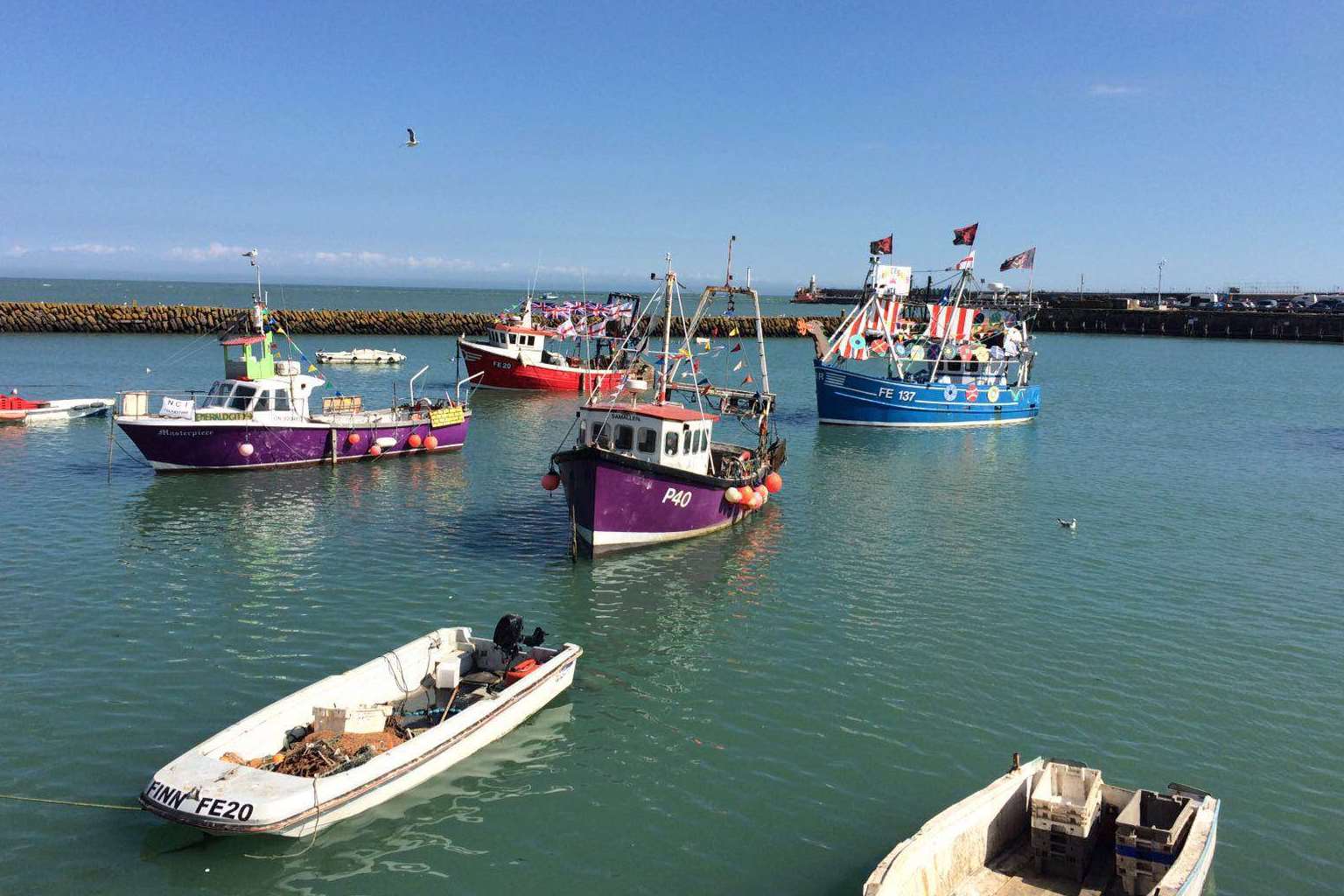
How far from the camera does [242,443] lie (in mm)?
35906

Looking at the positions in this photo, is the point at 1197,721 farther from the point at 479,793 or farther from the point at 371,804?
the point at 371,804

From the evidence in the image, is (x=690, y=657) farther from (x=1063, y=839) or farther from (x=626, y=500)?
(x=1063, y=839)

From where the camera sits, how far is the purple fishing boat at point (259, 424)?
35.0 metres

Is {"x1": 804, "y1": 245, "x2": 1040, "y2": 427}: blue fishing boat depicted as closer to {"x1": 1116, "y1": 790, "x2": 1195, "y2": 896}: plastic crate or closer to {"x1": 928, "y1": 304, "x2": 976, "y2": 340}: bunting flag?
{"x1": 928, "y1": 304, "x2": 976, "y2": 340}: bunting flag

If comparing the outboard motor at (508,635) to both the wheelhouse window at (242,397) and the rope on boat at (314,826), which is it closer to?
the rope on boat at (314,826)

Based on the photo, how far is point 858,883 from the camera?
1283 centimetres

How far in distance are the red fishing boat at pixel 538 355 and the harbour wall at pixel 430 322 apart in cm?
1828

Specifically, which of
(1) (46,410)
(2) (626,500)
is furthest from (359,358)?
(2) (626,500)

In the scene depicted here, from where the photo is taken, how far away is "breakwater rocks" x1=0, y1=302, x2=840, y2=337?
96.7 m

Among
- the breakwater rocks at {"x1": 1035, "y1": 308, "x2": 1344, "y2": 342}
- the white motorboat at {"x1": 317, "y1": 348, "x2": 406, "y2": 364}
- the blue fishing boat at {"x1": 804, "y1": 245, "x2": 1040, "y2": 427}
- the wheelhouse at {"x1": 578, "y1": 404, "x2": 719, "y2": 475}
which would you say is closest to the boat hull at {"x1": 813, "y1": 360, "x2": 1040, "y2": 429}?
the blue fishing boat at {"x1": 804, "y1": 245, "x2": 1040, "y2": 427}

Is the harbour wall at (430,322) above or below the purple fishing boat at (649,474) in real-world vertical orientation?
above

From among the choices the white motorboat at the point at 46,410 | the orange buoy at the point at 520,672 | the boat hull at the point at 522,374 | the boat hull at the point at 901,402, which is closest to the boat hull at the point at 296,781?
the orange buoy at the point at 520,672

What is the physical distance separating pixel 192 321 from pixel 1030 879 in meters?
107

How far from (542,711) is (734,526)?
14.3 metres
